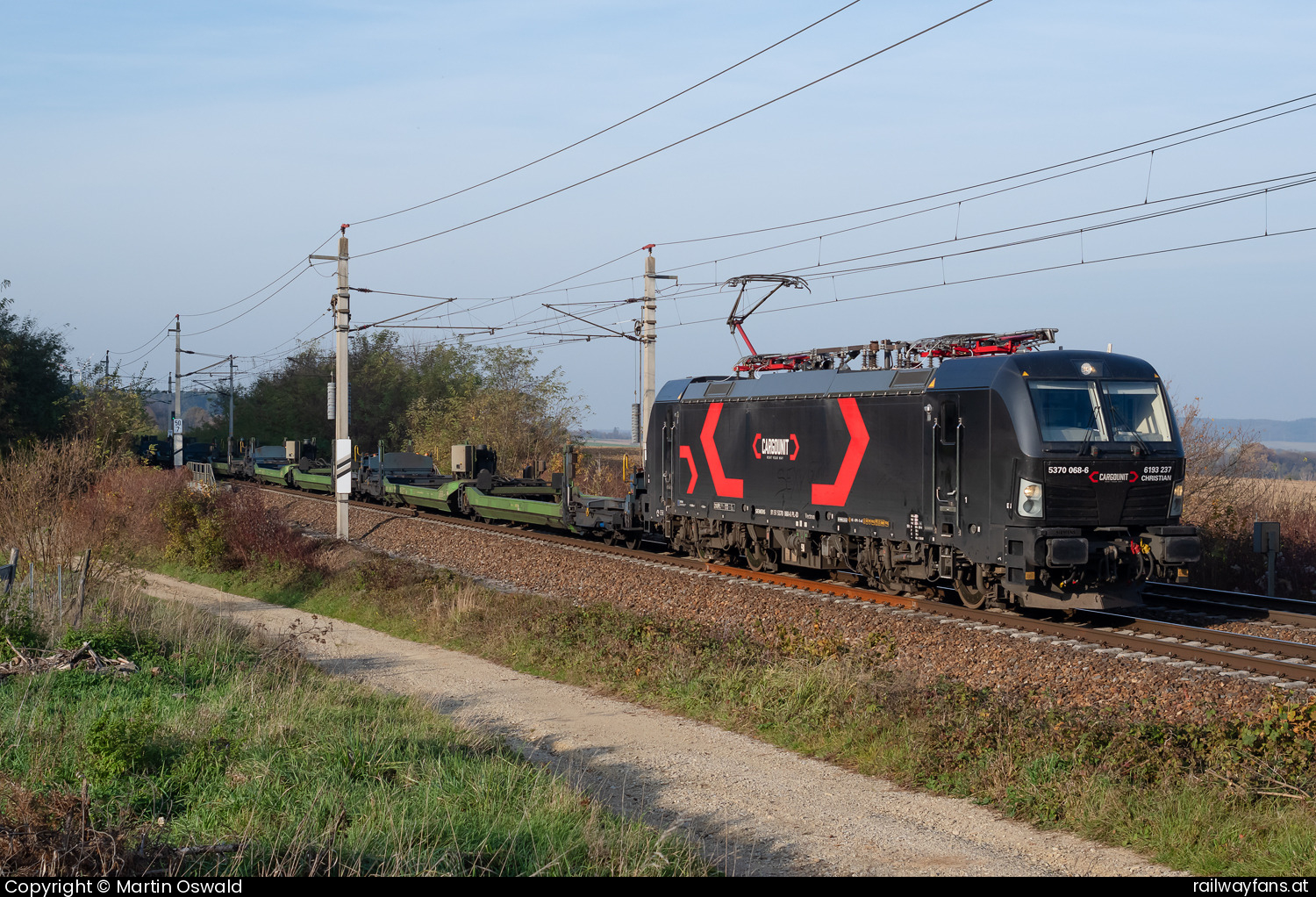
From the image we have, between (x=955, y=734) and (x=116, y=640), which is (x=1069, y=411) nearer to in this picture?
(x=955, y=734)

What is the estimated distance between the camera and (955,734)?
8773mm

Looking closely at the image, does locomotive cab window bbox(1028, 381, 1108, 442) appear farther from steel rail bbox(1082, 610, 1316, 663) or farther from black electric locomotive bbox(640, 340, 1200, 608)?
steel rail bbox(1082, 610, 1316, 663)

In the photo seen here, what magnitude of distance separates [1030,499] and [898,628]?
7.93ft

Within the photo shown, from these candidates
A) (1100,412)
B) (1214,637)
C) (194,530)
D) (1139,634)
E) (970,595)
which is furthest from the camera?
(194,530)

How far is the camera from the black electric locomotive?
13602mm

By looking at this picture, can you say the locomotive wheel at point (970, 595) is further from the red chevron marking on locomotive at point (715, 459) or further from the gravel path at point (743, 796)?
the gravel path at point (743, 796)

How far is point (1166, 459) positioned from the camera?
1403 cm

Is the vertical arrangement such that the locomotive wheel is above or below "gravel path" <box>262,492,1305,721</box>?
above

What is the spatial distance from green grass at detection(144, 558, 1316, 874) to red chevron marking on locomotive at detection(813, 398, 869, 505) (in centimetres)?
361

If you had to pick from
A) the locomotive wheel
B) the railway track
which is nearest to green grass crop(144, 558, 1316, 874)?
the railway track

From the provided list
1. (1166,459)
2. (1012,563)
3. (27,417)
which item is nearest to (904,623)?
(1012,563)

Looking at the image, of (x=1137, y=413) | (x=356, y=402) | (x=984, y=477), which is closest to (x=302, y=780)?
(x=984, y=477)

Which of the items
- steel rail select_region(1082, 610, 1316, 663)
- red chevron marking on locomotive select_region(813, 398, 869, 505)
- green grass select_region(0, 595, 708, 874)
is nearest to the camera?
green grass select_region(0, 595, 708, 874)

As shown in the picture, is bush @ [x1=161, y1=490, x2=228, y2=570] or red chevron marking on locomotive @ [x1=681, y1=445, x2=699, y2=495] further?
bush @ [x1=161, y1=490, x2=228, y2=570]
